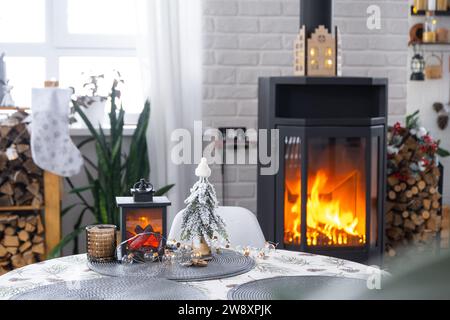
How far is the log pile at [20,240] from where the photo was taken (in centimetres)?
351

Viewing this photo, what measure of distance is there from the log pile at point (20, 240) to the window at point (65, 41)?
855 mm

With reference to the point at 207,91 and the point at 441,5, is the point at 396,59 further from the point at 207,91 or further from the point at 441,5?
→ the point at 441,5

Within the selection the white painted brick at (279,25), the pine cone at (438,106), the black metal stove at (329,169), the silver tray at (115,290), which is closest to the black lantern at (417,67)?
the pine cone at (438,106)

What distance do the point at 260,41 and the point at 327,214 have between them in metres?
1.12

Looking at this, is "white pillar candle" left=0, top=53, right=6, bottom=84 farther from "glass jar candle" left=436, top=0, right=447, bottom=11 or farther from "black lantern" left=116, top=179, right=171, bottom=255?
"glass jar candle" left=436, top=0, right=447, bottom=11

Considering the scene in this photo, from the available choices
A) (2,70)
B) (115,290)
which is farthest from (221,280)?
(2,70)

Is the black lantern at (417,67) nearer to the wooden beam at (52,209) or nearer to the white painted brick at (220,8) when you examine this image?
the white painted brick at (220,8)

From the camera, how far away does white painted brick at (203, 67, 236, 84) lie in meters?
3.79

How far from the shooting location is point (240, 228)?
241 cm

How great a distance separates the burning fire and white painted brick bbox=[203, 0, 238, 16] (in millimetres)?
1090

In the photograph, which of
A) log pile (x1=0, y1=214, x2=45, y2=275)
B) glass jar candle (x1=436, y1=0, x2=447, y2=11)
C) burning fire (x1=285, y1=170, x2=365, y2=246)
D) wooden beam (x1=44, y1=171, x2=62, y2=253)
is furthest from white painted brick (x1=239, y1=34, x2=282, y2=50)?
glass jar candle (x1=436, y1=0, x2=447, y2=11)

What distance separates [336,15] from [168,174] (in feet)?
4.42
